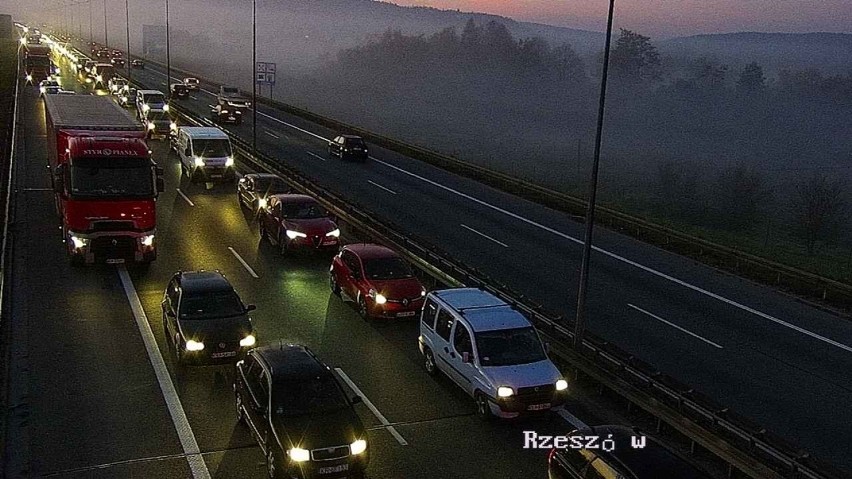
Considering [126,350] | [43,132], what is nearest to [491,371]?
[126,350]

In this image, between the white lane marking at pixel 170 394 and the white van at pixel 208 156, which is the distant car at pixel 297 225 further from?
the white van at pixel 208 156

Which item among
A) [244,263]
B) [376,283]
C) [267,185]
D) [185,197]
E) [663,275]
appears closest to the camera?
[376,283]

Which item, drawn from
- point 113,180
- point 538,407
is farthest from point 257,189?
point 538,407

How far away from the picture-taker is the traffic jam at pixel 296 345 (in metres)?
11.5

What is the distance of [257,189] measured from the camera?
31.2m

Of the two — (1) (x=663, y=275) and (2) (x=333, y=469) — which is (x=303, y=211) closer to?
(1) (x=663, y=275)

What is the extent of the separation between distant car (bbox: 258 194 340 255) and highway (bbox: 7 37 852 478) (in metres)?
0.67

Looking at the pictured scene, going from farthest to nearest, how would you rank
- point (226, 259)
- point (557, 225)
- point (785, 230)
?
point (785, 230), point (557, 225), point (226, 259)

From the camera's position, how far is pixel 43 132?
5075cm

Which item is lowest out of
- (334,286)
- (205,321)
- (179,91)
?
(334,286)

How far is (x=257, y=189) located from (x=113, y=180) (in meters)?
9.35

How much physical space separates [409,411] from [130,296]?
1008 centimetres

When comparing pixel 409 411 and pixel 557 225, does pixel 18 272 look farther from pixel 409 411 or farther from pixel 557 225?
pixel 557 225

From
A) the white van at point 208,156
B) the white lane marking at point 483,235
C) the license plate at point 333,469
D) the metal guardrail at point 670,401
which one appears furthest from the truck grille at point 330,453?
the white van at point 208,156
